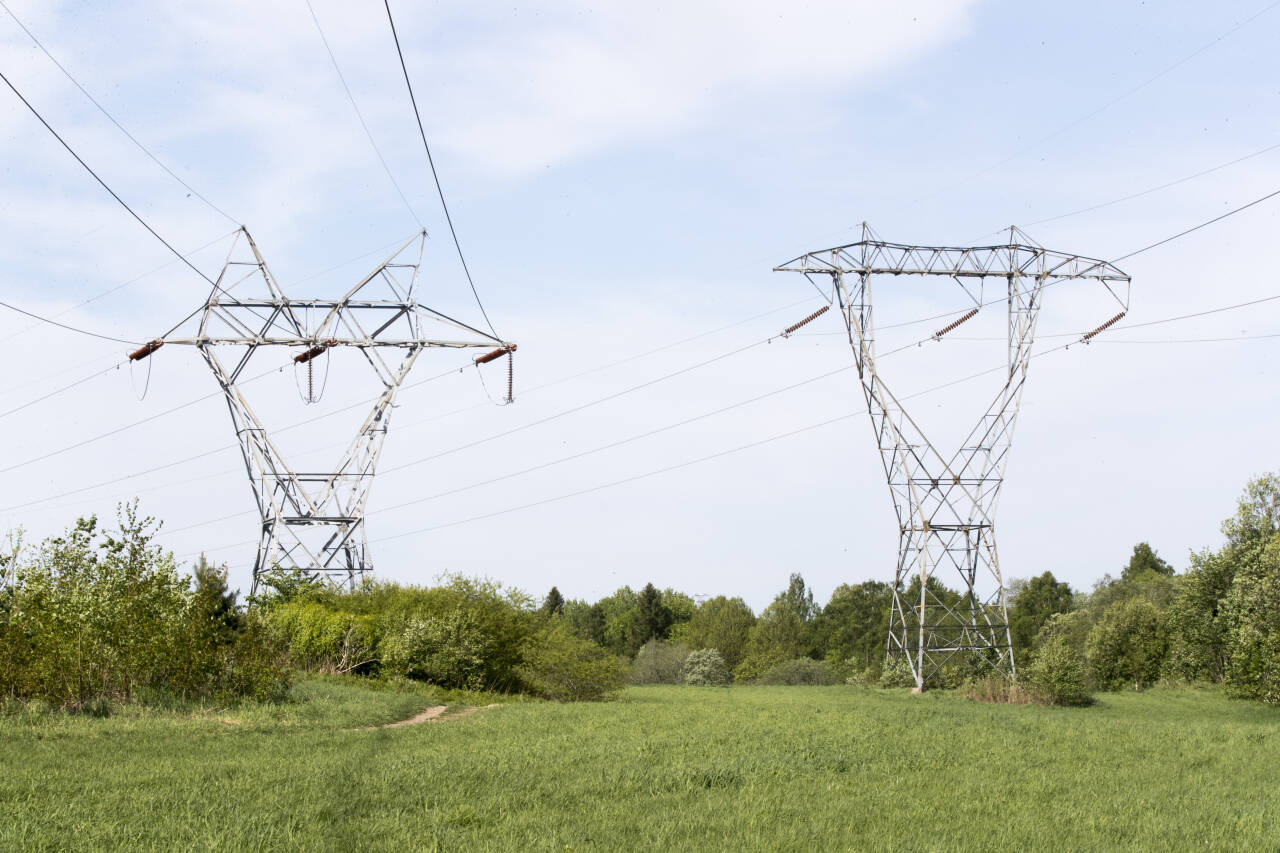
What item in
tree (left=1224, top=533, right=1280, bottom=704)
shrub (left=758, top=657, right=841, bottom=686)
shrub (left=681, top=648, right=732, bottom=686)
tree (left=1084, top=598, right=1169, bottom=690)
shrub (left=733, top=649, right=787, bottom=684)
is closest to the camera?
tree (left=1224, top=533, right=1280, bottom=704)

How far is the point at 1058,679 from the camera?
1283 inches

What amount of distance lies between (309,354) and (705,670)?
37932 millimetres

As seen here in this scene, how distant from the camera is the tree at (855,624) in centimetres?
9250

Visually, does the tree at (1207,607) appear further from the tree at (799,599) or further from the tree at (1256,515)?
the tree at (799,599)

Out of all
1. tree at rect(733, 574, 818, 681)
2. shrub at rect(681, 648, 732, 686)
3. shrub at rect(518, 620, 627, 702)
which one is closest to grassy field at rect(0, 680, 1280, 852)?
shrub at rect(518, 620, 627, 702)

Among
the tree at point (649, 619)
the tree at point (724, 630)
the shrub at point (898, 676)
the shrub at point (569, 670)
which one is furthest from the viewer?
the tree at point (649, 619)

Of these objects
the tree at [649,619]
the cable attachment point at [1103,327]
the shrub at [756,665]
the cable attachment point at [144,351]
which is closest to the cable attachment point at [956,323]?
the cable attachment point at [1103,327]

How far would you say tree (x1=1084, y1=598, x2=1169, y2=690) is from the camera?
199ft

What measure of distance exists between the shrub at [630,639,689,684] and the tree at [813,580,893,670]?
1851 cm

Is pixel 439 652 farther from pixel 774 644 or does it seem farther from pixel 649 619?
pixel 649 619

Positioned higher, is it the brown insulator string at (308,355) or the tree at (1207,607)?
the brown insulator string at (308,355)

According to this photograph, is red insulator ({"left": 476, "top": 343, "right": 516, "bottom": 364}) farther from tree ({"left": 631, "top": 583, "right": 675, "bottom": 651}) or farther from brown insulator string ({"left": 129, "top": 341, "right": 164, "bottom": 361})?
tree ({"left": 631, "top": 583, "right": 675, "bottom": 651})

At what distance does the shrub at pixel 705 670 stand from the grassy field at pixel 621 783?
41.7 metres

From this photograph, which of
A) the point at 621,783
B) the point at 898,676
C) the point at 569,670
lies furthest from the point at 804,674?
the point at 621,783
